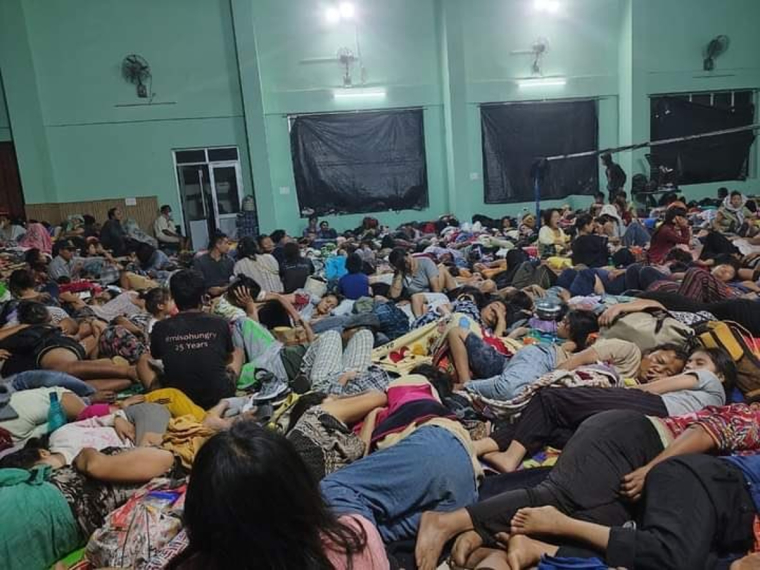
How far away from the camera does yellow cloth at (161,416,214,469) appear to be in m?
2.21

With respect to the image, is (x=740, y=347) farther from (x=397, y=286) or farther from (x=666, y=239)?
(x=666, y=239)

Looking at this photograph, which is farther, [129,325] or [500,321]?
[129,325]

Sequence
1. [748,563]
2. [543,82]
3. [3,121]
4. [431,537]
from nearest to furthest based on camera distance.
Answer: [748,563] → [431,537] → [3,121] → [543,82]

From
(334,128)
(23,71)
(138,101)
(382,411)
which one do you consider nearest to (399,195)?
(334,128)

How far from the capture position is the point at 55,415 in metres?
2.72

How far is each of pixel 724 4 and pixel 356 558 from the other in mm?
13841

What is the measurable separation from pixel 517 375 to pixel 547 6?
10.5 metres

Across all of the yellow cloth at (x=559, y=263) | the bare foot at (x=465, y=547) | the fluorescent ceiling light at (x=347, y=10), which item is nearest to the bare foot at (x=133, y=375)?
the bare foot at (x=465, y=547)

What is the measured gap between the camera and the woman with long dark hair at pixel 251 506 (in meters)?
1.01

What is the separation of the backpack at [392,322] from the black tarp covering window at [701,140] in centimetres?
926

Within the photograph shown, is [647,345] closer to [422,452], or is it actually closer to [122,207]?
[422,452]

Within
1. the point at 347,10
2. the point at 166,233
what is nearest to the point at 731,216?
the point at 347,10

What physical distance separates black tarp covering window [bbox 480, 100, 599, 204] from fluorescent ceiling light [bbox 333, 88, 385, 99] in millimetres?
2068

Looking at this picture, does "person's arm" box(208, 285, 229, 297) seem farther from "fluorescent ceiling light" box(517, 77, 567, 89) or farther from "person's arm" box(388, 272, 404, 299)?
"fluorescent ceiling light" box(517, 77, 567, 89)
